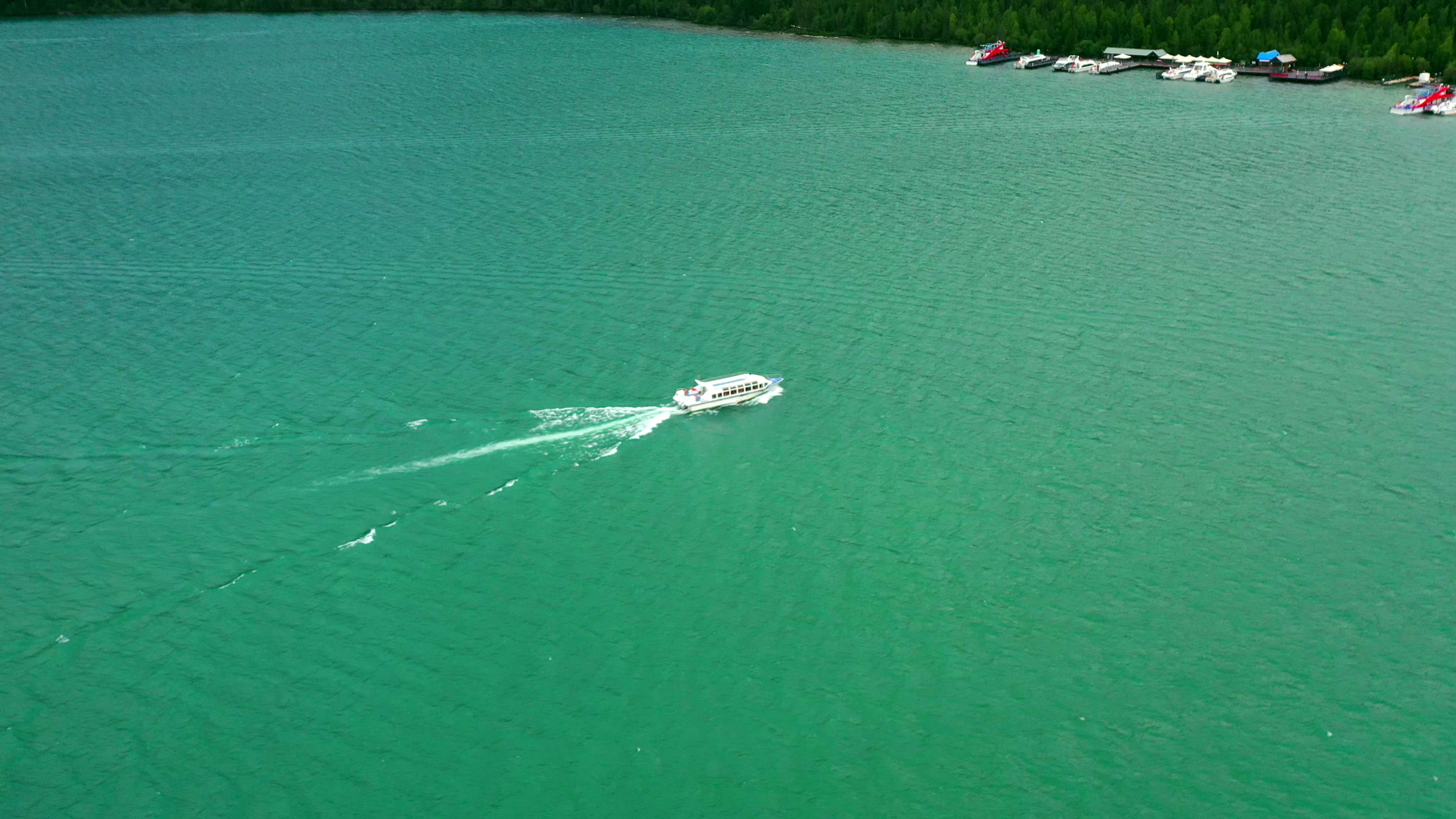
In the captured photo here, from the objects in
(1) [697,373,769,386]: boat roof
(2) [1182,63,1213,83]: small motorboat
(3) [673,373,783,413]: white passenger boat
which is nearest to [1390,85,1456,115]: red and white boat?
(2) [1182,63,1213,83]: small motorboat

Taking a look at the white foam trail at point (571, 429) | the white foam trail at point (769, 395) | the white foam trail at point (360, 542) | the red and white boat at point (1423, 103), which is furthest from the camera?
the red and white boat at point (1423, 103)

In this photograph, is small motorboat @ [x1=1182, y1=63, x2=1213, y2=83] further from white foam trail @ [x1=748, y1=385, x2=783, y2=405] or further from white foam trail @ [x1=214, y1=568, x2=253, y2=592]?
white foam trail @ [x1=214, y1=568, x2=253, y2=592]

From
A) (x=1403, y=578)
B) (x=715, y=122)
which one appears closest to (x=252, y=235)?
(x=715, y=122)

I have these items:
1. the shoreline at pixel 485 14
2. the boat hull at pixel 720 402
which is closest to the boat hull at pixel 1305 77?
the shoreline at pixel 485 14

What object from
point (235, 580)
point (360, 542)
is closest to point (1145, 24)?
point (360, 542)

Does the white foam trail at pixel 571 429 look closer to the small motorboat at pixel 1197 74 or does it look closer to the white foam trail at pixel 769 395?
the white foam trail at pixel 769 395

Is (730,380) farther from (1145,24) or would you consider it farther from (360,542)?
(1145,24)

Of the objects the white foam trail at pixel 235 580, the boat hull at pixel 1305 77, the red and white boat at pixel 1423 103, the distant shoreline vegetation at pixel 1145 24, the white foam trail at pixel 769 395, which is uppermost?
the distant shoreline vegetation at pixel 1145 24
